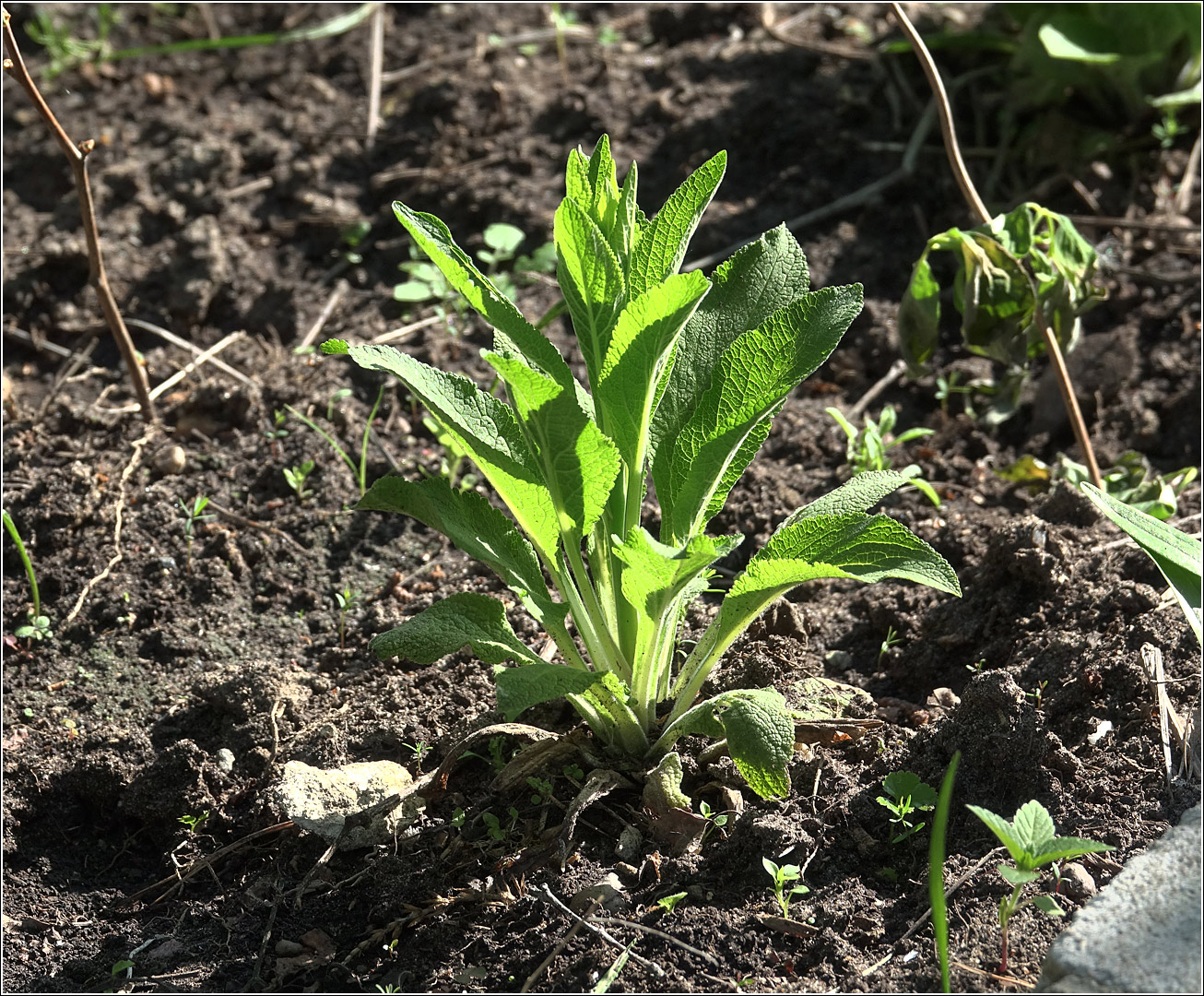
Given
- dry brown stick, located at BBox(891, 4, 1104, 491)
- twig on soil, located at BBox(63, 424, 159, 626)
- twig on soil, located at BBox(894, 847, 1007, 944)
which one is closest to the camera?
twig on soil, located at BBox(894, 847, 1007, 944)

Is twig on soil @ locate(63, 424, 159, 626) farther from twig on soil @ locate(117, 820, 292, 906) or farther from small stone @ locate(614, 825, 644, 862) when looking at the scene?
small stone @ locate(614, 825, 644, 862)

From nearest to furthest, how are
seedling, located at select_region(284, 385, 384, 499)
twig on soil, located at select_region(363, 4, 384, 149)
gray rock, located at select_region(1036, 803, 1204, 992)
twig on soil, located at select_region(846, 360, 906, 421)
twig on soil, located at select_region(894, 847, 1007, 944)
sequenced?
gray rock, located at select_region(1036, 803, 1204, 992), twig on soil, located at select_region(894, 847, 1007, 944), seedling, located at select_region(284, 385, 384, 499), twig on soil, located at select_region(846, 360, 906, 421), twig on soil, located at select_region(363, 4, 384, 149)

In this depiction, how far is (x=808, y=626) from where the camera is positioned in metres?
2.33

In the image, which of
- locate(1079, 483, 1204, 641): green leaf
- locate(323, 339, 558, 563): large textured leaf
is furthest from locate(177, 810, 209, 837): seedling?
locate(1079, 483, 1204, 641): green leaf

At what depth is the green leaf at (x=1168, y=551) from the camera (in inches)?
62.4

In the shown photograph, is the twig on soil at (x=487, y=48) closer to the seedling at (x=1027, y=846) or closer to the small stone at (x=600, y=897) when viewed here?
the small stone at (x=600, y=897)

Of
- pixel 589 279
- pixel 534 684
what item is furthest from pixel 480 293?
pixel 534 684

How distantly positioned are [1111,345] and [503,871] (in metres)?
2.11

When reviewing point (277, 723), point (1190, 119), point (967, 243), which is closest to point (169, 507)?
point (277, 723)

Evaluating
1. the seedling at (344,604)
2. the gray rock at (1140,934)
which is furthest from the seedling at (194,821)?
the gray rock at (1140,934)

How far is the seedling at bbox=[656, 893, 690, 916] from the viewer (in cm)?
173

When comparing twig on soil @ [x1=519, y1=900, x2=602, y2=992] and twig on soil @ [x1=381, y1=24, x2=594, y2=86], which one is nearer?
twig on soil @ [x1=519, y1=900, x2=602, y2=992]

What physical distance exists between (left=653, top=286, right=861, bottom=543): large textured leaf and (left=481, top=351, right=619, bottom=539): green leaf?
0.15 m

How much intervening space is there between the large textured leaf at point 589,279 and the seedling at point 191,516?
117cm
